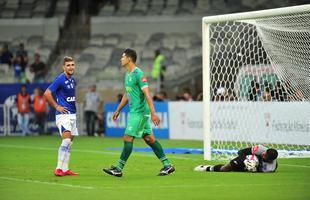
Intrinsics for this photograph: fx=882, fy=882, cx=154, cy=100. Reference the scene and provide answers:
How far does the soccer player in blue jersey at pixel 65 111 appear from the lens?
15711 mm

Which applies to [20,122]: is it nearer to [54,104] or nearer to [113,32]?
[113,32]

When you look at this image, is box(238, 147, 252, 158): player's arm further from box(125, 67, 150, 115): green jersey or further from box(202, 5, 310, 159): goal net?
box(202, 5, 310, 159): goal net

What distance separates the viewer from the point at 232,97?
2361cm

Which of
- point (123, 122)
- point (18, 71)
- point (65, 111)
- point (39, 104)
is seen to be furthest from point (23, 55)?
point (65, 111)

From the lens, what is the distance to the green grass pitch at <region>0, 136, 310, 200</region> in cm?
1249

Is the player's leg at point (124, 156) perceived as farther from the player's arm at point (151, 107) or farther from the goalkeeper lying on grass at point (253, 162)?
the goalkeeper lying on grass at point (253, 162)

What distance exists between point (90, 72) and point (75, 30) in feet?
11.7

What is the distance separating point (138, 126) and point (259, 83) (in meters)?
8.59

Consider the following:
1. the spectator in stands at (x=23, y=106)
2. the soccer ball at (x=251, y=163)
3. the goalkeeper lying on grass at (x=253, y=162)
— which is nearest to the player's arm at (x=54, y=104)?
the goalkeeper lying on grass at (x=253, y=162)

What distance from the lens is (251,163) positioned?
1592 cm

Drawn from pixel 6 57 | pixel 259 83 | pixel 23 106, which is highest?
pixel 6 57

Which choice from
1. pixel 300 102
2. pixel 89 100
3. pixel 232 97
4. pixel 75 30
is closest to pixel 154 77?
pixel 89 100

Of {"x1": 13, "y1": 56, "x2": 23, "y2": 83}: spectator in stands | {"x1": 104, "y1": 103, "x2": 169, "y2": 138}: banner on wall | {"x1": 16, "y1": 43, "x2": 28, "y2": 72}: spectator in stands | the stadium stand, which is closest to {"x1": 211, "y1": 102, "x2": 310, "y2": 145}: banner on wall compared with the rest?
{"x1": 104, "y1": 103, "x2": 169, "y2": 138}: banner on wall

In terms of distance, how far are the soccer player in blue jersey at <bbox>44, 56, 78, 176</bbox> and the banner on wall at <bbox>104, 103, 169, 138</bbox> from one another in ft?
44.4
